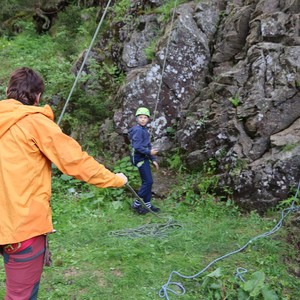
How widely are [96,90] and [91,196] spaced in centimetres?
300

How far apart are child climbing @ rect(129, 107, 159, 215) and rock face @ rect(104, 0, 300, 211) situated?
43.2 inches

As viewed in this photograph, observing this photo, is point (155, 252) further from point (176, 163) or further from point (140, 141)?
point (176, 163)

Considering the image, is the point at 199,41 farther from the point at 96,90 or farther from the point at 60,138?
the point at 60,138

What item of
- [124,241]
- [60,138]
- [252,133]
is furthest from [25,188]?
[252,133]

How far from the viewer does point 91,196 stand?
6.71 metres

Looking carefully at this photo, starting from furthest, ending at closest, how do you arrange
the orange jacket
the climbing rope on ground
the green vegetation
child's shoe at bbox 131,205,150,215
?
1. the green vegetation
2. child's shoe at bbox 131,205,150,215
3. the climbing rope on ground
4. the orange jacket

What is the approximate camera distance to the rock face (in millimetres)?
6121

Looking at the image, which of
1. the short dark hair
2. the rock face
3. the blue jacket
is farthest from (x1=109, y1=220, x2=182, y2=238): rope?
the short dark hair

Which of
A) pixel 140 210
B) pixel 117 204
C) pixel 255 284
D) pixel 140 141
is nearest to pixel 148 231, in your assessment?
pixel 140 210

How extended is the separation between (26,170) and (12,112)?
0.38 meters

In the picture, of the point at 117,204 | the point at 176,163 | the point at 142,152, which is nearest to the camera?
the point at 142,152

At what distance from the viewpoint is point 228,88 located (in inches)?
276

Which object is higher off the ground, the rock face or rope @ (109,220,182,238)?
the rock face

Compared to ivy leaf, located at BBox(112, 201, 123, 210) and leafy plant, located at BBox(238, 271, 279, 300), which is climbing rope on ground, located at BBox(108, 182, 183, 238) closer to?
ivy leaf, located at BBox(112, 201, 123, 210)
